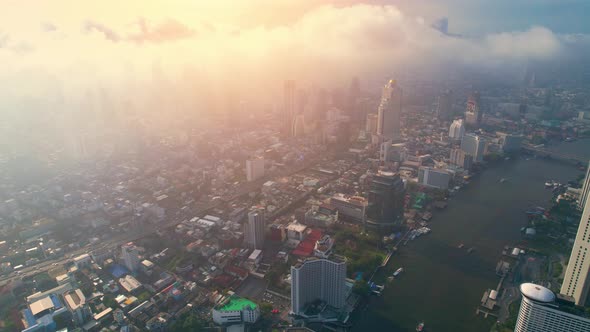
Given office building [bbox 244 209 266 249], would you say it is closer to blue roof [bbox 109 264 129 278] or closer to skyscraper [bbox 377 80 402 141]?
blue roof [bbox 109 264 129 278]

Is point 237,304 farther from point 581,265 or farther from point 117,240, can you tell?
point 581,265

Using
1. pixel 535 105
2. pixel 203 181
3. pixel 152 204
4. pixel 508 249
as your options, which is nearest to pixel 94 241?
pixel 152 204

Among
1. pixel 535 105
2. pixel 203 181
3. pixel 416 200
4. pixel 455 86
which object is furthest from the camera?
pixel 455 86

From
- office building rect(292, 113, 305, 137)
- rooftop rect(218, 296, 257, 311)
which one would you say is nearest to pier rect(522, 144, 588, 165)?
office building rect(292, 113, 305, 137)

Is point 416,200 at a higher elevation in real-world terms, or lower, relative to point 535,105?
lower

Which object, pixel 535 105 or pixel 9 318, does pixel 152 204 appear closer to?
pixel 9 318

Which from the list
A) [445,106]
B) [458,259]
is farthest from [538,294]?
[445,106]
